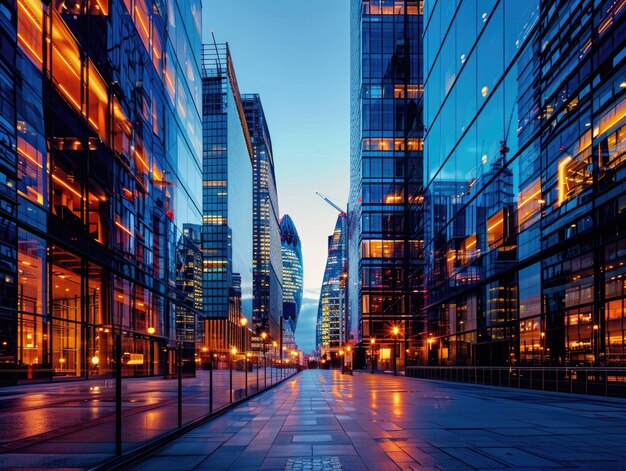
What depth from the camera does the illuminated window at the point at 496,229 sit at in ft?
129

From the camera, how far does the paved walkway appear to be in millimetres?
9398

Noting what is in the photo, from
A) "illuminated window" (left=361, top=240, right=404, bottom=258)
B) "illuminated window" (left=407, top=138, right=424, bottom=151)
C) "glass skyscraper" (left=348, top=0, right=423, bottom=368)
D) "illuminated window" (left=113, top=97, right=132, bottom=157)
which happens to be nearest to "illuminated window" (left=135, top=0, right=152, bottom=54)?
"illuminated window" (left=113, top=97, right=132, bottom=157)

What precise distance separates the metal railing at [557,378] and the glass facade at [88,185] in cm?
1929

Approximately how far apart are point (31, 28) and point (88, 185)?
8286 mm

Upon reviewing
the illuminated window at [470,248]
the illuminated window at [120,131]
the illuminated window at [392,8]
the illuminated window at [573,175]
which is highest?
the illuminated window at [392,8]

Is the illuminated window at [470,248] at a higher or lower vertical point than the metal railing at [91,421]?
higher

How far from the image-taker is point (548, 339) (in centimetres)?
3225

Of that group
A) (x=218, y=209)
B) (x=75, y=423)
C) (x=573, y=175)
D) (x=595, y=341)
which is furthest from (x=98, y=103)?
(x=218, y=209)

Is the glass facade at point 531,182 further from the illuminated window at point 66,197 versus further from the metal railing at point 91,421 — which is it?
the illuminated window at point 66,197

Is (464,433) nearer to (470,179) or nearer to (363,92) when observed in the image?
(470,179)

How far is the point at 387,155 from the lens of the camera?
94.5 m

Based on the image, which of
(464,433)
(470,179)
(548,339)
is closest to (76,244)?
(464,433)

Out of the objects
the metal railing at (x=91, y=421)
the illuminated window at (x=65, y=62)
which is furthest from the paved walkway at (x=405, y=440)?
the illuminated window at (x=65, y=62)

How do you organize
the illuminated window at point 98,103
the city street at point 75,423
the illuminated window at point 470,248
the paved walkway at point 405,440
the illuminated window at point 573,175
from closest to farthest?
the city street at point 75,423
the paved walkway at point 405,440
the illuminated window at point 573,175
the illuminated window at point 98,103
the illuminated window at point 470,248
